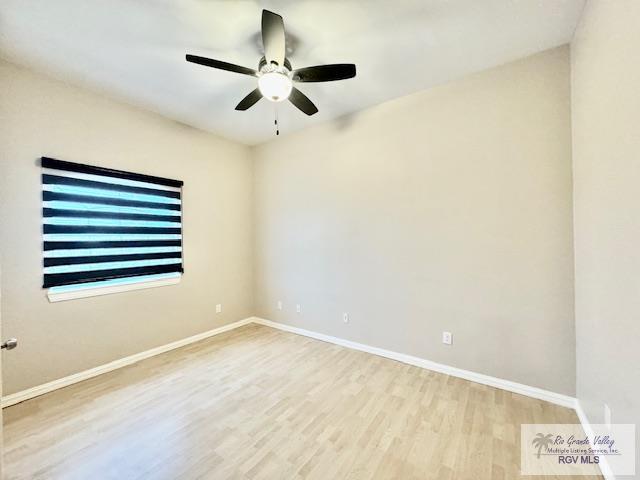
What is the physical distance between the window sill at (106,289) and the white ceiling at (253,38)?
195cm

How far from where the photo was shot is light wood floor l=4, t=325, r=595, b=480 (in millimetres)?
1551

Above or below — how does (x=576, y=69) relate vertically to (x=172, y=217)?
above

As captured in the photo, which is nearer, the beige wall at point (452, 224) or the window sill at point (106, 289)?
the beige wall at point (452, 224)

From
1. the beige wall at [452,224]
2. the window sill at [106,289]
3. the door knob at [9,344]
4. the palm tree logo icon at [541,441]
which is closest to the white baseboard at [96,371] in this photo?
the window sill at [106,289]

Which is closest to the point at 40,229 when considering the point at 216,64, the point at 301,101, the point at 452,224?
the point at 216,64

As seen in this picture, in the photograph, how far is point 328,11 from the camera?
1.72 meters

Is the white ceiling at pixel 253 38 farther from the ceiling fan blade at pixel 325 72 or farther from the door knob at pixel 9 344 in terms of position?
the door knob at pixel 9 344

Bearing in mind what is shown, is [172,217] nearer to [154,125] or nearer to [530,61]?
[154,125]

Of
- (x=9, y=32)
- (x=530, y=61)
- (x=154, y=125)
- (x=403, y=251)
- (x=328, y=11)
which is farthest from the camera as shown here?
(x=154, y=125)

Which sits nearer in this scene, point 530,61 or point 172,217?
point 530,61

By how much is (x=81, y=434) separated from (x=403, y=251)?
2999 millimetres

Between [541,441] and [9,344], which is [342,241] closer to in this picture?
[541,441]

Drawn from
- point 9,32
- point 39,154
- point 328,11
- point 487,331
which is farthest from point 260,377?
point 9,32

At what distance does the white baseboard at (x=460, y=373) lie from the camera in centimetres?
209
